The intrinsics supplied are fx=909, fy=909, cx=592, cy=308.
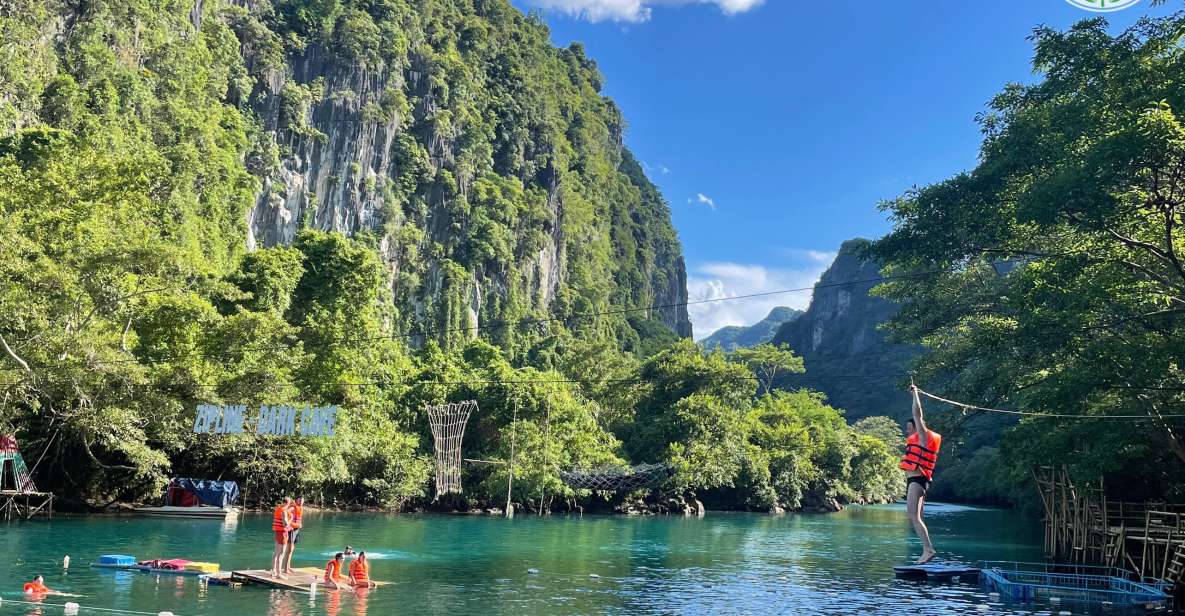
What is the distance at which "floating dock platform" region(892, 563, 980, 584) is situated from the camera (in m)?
23.6

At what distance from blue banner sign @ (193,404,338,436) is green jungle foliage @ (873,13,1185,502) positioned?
19611 millimetres

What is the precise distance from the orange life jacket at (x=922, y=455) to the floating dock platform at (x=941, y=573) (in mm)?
14266

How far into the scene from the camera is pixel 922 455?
34.6 ft

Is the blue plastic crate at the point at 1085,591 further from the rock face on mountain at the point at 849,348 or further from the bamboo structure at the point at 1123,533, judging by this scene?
the rock face on mountain at the point at 849,348

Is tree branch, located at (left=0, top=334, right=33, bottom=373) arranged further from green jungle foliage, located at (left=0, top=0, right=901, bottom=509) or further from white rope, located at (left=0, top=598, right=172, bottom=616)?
white rope, located at (left=0, top=598, right=172, bottom=616)

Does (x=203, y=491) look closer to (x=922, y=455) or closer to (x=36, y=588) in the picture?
(x=36, y=588)

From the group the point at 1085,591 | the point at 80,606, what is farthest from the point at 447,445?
the point at 1085,591

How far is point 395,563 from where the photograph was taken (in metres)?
23.5

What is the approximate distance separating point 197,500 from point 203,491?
463mm

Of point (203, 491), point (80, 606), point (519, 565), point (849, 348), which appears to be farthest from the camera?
point (849, 348)

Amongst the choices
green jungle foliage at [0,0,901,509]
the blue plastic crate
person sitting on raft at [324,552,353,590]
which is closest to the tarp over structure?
green jungle foliage at [0,0,901,509]

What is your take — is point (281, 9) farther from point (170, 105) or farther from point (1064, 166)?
point (1064, 166)

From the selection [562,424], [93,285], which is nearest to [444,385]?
[562,424]

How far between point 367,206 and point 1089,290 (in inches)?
2647
